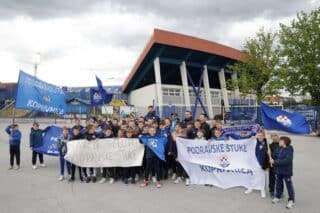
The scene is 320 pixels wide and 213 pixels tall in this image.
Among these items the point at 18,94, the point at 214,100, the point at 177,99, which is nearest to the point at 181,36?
the point at 177,99

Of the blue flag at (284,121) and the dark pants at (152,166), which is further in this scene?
the dark pants at (152,166)

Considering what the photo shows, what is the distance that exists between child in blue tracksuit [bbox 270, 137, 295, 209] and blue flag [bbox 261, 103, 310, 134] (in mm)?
1200

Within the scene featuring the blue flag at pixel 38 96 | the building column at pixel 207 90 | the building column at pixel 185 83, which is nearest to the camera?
the blue flag at pixel 38 96

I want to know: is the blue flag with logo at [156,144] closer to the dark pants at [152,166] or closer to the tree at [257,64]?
the dark pants at [152,166]

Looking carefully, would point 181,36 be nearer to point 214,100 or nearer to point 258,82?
point 258,82

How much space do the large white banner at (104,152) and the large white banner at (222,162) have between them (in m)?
1.34

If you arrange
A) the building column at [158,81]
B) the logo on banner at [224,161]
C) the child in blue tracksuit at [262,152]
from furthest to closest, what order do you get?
the building column at [158,81]
the logo on banner at [224,161]
the child in blue tracksuit at [262,152]

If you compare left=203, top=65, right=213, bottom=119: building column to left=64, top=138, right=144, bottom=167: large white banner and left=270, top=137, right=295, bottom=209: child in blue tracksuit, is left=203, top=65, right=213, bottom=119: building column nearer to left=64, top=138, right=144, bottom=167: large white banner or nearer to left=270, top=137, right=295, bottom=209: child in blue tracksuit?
left=64, top=138, right=144, bottom=167: large white banner

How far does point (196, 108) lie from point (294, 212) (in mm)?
30756

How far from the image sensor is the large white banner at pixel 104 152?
795cm

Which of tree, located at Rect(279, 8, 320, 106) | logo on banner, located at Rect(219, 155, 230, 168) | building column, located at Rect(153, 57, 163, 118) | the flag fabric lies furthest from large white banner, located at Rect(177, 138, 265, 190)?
building column, located at Rect(153, 57, 163, 118)

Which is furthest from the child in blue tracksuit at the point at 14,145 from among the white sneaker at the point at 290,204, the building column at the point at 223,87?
the building column at the point at 223,87

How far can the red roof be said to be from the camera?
28866 millimetres

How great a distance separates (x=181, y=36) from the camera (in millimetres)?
30500
